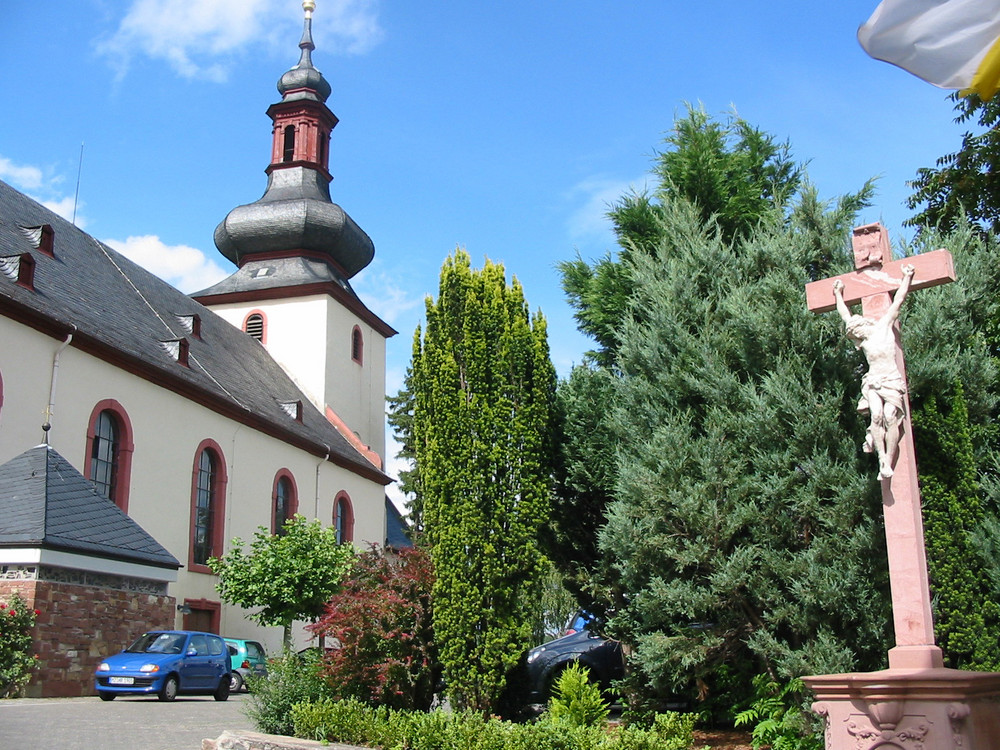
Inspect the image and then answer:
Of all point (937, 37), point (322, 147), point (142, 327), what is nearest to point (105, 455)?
point (142, 327)

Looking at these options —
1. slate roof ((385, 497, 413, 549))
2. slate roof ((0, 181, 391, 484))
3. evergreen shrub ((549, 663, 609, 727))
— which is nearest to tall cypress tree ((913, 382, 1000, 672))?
evergreen shrub ((549, 663, 609, 727))

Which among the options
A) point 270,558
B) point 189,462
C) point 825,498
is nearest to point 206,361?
point 189,462

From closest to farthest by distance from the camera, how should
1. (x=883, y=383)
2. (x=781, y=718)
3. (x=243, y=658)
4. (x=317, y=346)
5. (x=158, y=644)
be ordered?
(x=883, y=383) → (x=781, y=718) → (x=158, y=644) → (x=243, y=658) → (x=317, y=346)

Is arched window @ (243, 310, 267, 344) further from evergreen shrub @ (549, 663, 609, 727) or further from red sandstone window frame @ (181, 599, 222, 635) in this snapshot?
evergreen shrub @ (549, 663, 609, 727)

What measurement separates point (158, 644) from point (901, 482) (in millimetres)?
12315

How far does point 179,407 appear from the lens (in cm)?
2181

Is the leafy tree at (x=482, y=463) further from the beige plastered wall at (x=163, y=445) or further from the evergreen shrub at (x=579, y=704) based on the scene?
the beige plastered wall at (x=163, y=445)

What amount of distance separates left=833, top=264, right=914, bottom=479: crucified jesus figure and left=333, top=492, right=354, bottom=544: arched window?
24.2 meters

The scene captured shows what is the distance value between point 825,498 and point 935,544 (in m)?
1.05

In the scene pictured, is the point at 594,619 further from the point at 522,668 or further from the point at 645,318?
the point at 645,318

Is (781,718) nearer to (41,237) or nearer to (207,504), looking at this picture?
(207,504)

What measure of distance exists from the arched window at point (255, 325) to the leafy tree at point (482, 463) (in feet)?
75.6

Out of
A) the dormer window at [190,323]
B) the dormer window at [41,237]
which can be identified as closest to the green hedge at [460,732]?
the dormer window at [41,237]

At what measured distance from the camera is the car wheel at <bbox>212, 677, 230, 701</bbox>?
53.4 ft
